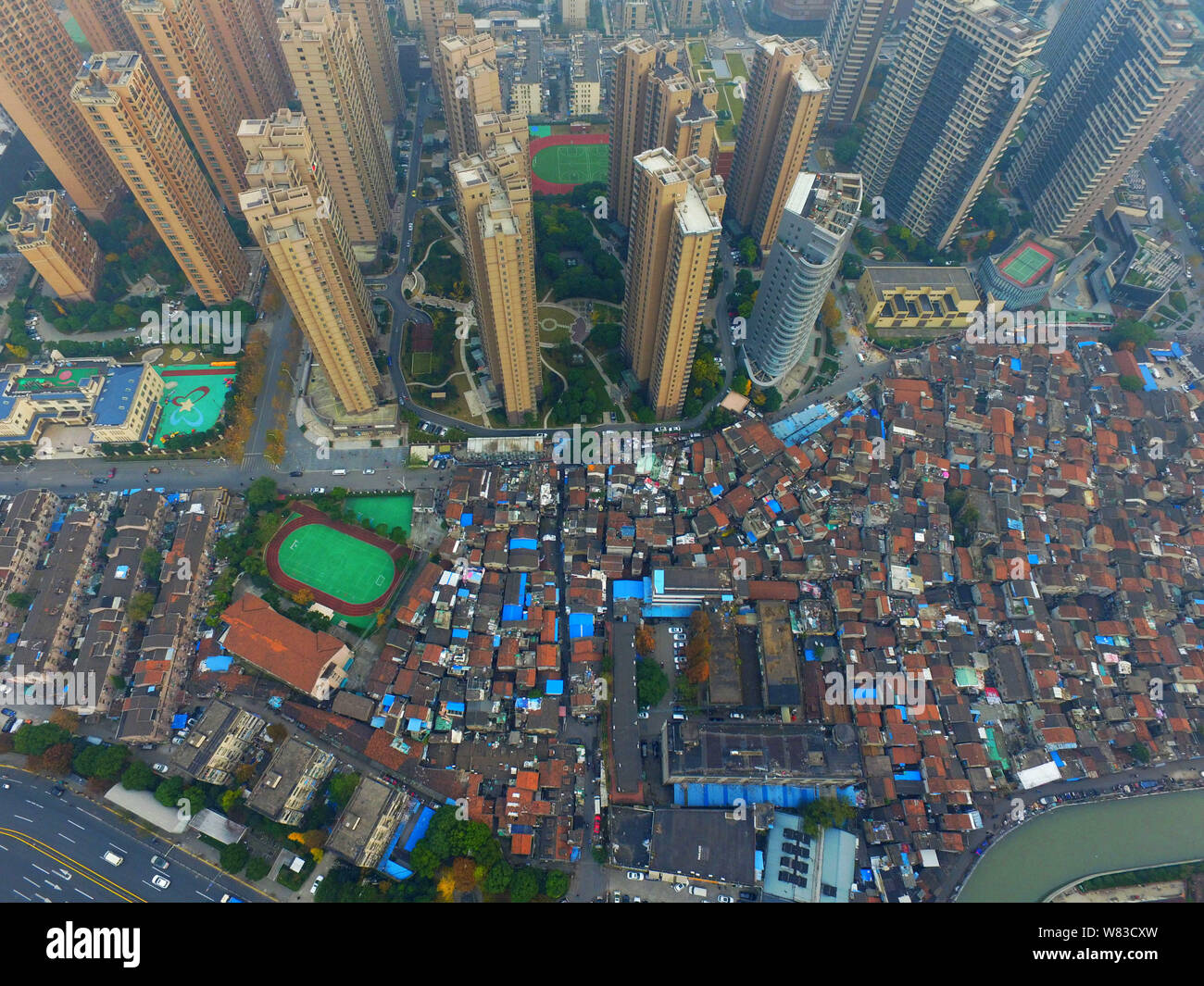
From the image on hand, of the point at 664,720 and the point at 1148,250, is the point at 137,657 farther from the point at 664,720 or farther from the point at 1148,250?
the point at 1148,250

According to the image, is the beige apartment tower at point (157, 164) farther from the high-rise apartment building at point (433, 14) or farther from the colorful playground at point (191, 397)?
the high-rise apartment building at point (433, 14)

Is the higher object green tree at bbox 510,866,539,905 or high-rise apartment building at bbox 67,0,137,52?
high-rise apartment building at bbox 67,0,137,52

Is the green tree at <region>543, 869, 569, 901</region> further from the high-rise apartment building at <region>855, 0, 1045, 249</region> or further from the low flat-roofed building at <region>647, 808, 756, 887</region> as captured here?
the high-rise apartment building at <region>855, 0, 1045, 249</region>

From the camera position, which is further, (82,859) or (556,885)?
(82,859)

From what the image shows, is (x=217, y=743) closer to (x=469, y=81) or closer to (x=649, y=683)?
(x=649, y=683)

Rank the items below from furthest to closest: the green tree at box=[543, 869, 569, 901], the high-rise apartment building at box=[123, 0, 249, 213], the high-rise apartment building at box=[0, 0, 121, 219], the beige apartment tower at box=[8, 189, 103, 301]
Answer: the high-rise apartment building at box=[0, 0, 121, 219], the beige apartment tower at box=[8, 189, 103, 301], the high-rise apartment building at box=[123, 0, 249, 213], the green tree at box=[543, 869, 569, 901]

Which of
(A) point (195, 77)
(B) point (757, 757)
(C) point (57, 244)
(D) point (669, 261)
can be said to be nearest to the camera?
(B) point (757, 757)

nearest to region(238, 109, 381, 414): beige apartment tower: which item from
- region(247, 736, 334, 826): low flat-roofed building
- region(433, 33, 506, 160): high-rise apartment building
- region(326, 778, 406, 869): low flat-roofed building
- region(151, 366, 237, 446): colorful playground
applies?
region(151, 366, 237, 446): colorful playground

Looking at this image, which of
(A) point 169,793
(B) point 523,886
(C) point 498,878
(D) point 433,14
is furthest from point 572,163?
(B) point 523,886

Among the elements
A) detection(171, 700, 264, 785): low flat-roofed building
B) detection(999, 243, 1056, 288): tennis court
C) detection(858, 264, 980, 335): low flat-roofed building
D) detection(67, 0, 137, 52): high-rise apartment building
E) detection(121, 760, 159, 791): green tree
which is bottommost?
detection(121, 760, 159, 791): green tree
